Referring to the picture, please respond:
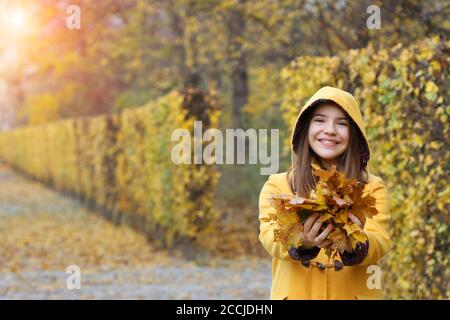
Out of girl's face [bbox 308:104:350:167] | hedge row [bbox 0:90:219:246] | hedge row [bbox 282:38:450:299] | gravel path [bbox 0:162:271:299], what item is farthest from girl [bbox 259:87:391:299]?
hedge row [bbox 0:90:219:246]

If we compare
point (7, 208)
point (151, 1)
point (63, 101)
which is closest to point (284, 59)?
point (151, 1)

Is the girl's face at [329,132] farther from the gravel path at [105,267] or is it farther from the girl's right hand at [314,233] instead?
the gravel path at [105,267]

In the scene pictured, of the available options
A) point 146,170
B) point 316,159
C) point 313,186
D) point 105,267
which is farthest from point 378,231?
point 146,170

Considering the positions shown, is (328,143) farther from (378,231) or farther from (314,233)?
(314,233)

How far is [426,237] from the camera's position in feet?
16.9

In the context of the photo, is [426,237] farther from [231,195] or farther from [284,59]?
[231,195]

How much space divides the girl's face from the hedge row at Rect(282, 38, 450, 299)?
2.08m

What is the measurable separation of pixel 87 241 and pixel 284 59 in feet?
15.4

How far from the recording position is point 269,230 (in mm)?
2916

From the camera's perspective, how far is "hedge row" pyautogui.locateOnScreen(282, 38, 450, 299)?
4980 millimetres

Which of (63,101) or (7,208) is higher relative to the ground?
(63,101)

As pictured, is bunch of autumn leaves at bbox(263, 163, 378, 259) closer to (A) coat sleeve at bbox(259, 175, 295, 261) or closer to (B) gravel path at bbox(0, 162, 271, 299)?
(A) coat sleeve at bbox(259, 175, 295, 261)

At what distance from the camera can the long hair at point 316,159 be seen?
297 centimetres

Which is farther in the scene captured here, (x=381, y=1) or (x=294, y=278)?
(x=381, y=1)
